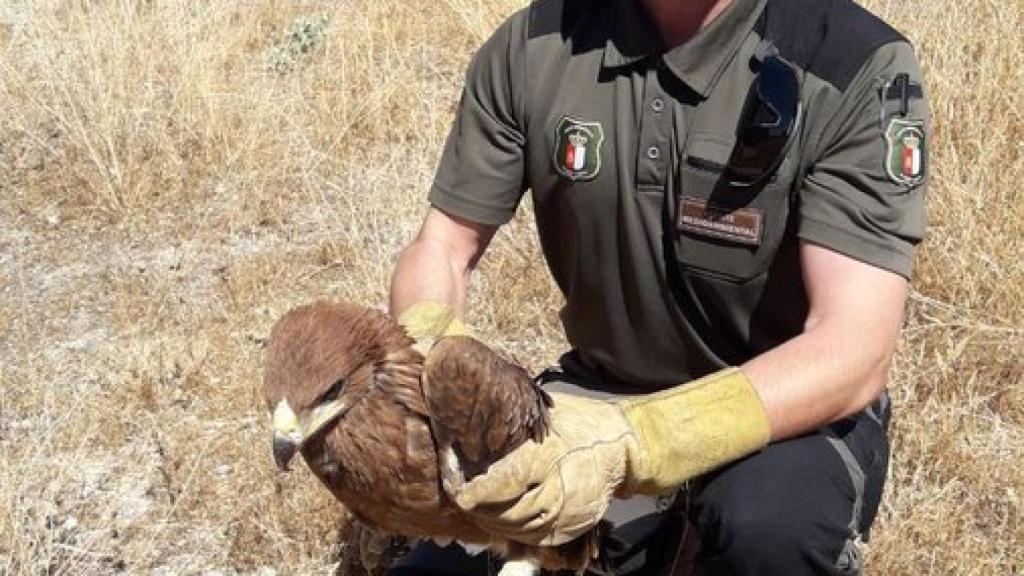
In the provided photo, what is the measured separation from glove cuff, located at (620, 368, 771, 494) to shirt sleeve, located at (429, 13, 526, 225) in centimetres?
98

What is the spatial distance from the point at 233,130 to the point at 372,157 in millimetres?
849

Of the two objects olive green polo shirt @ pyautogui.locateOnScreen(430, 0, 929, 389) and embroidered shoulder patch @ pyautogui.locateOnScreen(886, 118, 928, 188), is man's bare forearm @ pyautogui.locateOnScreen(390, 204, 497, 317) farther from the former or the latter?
embroidered shoulder patch @ pyautogui.locateOnScreen(886, 118, 928, 188)

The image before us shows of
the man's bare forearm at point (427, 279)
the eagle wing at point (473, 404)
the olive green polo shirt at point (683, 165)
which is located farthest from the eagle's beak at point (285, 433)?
the olive green polo shirt at point (683, 165)

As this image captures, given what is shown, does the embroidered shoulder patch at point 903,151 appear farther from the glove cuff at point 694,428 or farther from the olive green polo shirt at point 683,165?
the glove cuff at point 694,428

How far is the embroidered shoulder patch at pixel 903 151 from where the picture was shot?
3.19 m

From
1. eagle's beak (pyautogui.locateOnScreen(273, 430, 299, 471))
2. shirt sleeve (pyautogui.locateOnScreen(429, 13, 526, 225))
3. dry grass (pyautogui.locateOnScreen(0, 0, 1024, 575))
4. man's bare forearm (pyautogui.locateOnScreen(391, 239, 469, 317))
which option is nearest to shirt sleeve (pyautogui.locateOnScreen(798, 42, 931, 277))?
shirt sleeve (pyautogui.locateOnScreen(429, 13, 526, 225))

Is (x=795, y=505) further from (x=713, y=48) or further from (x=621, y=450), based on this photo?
(x=713, y=48)

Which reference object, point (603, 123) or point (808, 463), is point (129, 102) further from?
point (808, 463)

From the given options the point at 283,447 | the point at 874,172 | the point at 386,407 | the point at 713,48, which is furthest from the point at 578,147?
the point at 283,447

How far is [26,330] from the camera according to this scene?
234 inches

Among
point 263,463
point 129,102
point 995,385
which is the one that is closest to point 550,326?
point 263,463

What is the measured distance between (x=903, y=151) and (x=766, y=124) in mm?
351

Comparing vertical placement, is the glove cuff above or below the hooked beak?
below

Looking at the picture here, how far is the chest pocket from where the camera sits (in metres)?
3.32
